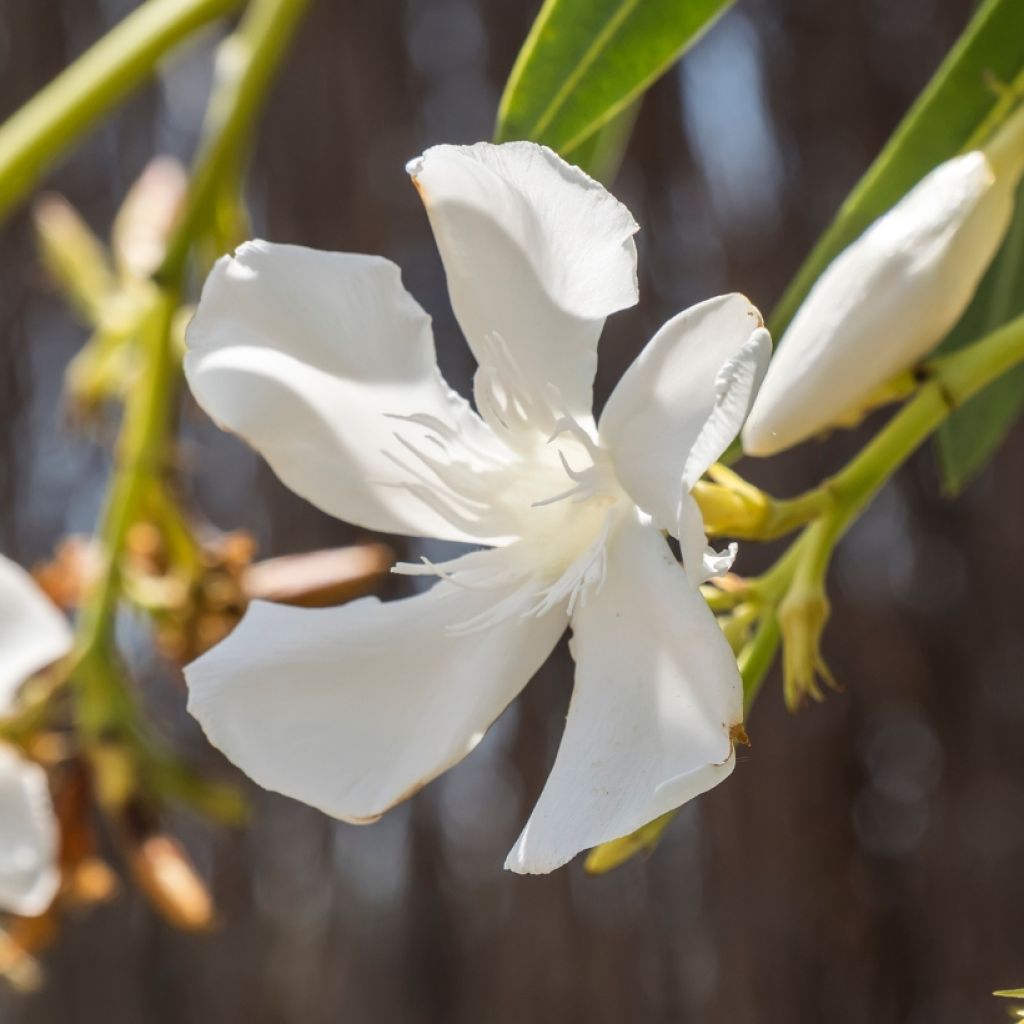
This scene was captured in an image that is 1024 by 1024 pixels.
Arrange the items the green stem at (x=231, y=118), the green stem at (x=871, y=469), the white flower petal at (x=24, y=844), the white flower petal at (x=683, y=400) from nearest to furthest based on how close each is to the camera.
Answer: the white flower petal at (x=683, y=400) → the green stem at (x=871, y=469) → the white flower petal at (x=24, y=844) → the green stem at (x=231, y=118)

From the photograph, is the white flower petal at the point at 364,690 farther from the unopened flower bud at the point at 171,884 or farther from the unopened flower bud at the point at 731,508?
the unopened flower bud at the point at 171,884

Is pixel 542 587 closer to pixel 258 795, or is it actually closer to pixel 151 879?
pixel 151 879

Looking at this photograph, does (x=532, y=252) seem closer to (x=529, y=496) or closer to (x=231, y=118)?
(x=529, y=496)

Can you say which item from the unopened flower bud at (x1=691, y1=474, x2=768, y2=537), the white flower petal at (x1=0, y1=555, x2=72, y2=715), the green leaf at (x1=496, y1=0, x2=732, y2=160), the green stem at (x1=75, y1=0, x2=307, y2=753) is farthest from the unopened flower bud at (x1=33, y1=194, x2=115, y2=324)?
the unopened flower bud at (x1=691, y1=474, x2=768, y2=537)

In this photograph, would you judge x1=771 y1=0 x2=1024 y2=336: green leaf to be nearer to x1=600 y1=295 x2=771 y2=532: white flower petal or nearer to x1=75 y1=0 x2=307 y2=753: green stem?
A: x1=600 y1=295 x2=771 y2=532: white flower petal

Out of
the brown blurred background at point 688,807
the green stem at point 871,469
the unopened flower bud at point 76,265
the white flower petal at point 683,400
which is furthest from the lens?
the brown blurred background at point 688,807

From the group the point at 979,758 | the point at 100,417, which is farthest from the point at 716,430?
the point at 979,758

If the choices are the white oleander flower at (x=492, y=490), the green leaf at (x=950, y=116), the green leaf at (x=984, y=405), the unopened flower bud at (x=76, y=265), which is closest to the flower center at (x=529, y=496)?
the white oleander flower at (x=492, y=490)
